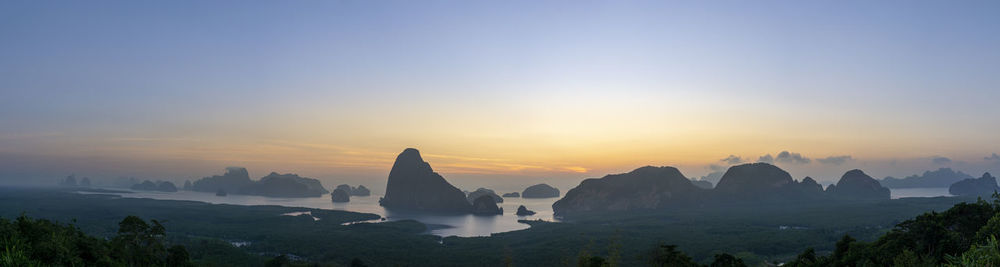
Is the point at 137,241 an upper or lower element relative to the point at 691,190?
upper

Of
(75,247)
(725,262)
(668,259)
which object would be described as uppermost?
(75,247)

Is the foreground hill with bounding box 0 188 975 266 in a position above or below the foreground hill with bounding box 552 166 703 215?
below

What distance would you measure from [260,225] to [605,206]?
4286 inches

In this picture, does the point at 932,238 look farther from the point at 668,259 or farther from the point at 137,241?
the point at 137,241

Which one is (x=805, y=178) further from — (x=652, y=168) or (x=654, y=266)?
(x=654, y=266)

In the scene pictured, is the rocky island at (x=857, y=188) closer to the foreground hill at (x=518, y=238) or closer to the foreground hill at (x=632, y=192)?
the foreground hill at (x=518, y=238)

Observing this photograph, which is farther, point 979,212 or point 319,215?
point 319,215

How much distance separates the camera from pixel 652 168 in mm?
182500

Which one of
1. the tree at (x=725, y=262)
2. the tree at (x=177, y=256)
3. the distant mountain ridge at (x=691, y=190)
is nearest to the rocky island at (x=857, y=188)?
the distant mountain ridge at (x=691, y=190)

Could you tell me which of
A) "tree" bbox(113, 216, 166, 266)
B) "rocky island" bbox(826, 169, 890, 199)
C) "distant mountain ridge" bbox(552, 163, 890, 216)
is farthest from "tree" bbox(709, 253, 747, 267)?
"rocky island" bbox(826, 169, 890, 199)

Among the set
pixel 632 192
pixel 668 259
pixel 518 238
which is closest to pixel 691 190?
pixel 632 192

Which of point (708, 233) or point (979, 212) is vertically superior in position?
point (979, 212)

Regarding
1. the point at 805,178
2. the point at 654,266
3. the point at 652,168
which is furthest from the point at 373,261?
the point at 805,178

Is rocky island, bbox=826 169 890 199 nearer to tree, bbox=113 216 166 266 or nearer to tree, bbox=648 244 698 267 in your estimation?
tree, bbox=648 244 698 267
